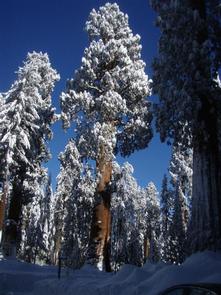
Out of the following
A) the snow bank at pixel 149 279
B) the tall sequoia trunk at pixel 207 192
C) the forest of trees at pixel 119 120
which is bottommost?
the snow bank at pixel 149 279

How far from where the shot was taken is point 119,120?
21812 mm

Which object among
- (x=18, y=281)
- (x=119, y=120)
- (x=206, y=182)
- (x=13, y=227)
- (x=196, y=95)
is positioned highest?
(x=119, y=120)

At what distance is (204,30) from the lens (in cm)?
1497

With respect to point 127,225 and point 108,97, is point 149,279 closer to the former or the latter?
point 108,97

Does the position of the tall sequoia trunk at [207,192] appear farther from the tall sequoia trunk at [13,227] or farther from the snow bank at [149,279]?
the tall sequoia trunk at [13,227]

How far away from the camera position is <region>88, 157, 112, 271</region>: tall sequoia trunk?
60.7 feet

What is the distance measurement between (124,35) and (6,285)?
50.0 feet

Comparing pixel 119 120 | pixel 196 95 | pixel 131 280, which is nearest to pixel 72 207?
pixel 119 120

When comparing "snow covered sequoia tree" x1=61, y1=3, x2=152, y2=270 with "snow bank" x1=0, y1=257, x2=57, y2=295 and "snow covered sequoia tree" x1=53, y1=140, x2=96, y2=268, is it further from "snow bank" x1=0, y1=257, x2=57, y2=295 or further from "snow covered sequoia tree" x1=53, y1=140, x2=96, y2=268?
"snow covered sequoia tree" x1=53, y1=140, x2=96, y2=268

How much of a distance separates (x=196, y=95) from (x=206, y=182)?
304 cm

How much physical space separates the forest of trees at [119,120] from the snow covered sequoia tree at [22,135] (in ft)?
0.22

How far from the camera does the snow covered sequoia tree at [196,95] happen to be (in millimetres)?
12867

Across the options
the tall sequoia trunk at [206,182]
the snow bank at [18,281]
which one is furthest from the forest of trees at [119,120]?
the snow bank at [18,281]

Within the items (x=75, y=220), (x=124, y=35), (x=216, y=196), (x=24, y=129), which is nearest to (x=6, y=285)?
(x=216, y=196)
